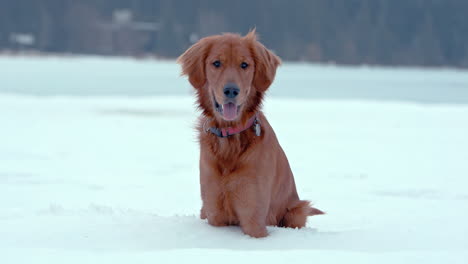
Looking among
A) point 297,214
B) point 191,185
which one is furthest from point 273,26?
point 297,214

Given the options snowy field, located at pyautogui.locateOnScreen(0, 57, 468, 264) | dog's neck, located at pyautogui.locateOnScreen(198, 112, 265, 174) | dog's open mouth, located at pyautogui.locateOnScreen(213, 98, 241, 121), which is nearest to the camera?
snowy field, located at pyautogui.locateOnScreen(0, 57, 468, 264)

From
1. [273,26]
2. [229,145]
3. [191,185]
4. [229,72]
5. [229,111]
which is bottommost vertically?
[191,185]

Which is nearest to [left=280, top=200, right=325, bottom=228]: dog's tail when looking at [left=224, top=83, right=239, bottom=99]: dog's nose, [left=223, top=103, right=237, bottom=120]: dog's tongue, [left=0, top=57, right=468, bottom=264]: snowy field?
[left=0, top=57, right=468, bottom=264]: snowy field

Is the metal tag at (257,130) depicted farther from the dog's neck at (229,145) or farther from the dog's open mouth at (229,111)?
the dog's open mouth at (229,111)

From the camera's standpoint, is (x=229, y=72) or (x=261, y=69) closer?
(x=229, y=72)

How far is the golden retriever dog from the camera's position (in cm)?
367

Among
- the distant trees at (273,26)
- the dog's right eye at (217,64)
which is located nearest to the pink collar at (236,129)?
the dog's right eye at (217,64)

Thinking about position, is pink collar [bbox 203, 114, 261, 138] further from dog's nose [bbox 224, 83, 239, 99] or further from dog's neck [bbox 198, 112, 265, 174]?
dog's nose [bbox 224, 83, 239, 99]

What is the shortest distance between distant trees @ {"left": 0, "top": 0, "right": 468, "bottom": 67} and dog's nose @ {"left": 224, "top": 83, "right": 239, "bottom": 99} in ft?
145

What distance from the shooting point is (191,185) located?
22.1 ft

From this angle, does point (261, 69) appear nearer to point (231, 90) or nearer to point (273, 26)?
point (231, 90)

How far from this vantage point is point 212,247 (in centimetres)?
361

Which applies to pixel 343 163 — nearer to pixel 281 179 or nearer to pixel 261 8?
pixel 281 179

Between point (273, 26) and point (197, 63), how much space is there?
48.2 metres
